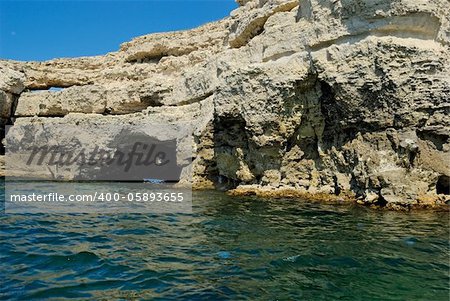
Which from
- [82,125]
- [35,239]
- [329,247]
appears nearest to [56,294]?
[35,239]

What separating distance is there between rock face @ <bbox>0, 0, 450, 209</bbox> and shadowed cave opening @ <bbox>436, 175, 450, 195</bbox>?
3cm

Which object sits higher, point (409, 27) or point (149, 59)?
point (149, 59)

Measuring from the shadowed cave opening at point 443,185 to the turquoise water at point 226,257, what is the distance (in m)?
2.09

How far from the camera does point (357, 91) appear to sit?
13.1 meters

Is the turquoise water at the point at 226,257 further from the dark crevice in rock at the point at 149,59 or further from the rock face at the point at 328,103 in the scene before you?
the dark crevice in rock at the point at 149,59

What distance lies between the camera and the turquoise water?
17.4 ft

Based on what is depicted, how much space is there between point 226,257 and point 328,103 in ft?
29.5

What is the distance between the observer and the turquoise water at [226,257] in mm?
5316

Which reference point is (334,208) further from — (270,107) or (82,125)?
(82,125)

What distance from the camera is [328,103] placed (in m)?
14.3

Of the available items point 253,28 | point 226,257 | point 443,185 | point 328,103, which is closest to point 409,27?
point 328,103

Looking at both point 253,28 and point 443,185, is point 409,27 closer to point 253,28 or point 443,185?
point 443,185

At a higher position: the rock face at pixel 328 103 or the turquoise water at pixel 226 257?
the rock face at pixel 328 103

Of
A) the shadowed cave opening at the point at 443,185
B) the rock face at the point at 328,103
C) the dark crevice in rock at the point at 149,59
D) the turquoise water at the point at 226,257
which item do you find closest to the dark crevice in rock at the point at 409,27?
the rock face at the point at 328,103
